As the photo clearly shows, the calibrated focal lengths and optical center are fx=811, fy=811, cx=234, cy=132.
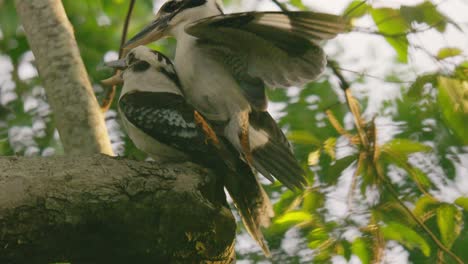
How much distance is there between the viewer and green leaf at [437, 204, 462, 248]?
395 cm

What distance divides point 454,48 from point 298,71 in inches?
29.2

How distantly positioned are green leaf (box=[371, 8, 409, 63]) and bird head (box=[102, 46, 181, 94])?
1.05m

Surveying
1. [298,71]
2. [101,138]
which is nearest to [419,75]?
[298,71]

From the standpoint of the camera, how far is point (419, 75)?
383 centimetres

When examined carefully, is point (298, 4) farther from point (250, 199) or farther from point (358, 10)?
point (250, 199)

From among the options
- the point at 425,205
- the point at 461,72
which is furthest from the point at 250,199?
the point at 461,72

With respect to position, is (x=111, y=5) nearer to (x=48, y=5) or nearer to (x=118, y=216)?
(x=48, y=5)

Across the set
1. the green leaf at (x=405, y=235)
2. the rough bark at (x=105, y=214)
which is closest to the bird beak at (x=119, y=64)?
the rough bark at (x=105, y=214)

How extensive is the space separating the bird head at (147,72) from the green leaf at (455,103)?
4.12 ft

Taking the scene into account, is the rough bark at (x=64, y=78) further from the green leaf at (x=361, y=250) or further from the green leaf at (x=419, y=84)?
the green leaf at (x=419, y=84)

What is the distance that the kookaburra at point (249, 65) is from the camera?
3537mm

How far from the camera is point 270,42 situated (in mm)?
3648

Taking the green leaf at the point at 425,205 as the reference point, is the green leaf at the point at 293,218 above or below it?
below

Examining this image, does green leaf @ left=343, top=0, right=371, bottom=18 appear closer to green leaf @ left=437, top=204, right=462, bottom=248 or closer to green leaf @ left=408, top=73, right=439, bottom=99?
green leaf @ left=408, top=73, right=439, bottom=99
